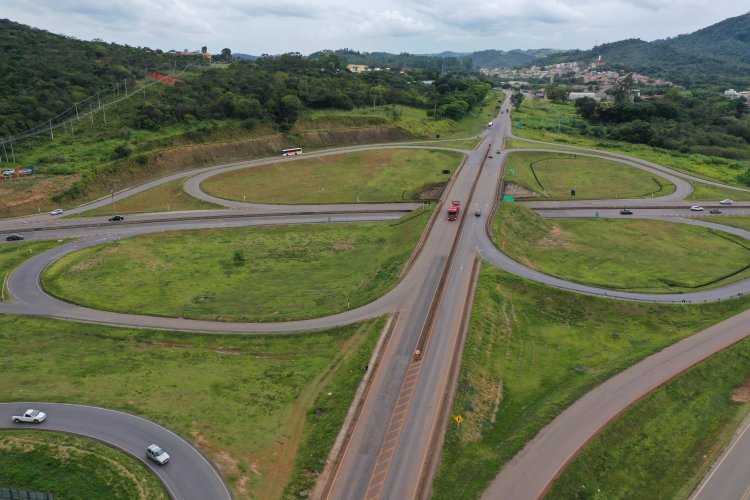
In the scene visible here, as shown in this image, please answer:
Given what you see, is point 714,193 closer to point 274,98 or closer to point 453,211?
point 453,211

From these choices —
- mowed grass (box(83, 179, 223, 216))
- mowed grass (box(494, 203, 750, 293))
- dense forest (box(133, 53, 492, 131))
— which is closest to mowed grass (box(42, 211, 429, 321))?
mowed grass (box(83, 179, 223, 216))

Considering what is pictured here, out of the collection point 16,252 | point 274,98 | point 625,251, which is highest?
point 274,98

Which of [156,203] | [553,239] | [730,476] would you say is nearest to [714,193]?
[553,239]

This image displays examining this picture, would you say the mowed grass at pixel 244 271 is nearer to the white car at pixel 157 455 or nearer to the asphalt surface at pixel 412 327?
the asphalt surface at pixel 412 327

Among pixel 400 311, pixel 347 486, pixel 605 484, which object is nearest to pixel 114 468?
pixel 347 486

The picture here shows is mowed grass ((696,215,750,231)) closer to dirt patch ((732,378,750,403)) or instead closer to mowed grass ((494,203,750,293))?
mowed grass ((494,203,750,293))

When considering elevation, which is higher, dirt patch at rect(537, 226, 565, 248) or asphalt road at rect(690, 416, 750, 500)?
dirt patch at rect(537, 226, 565, 248)
